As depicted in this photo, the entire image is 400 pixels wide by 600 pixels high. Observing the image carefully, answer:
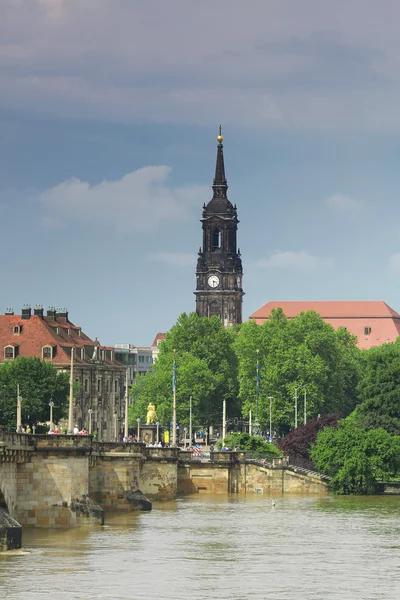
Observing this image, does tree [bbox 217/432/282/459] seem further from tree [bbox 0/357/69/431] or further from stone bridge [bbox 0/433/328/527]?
tree [bbox 0/357/69/431]

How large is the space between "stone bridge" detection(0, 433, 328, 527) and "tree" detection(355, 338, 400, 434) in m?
13.2

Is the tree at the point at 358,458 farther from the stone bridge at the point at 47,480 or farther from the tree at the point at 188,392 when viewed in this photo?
the tree at the point at 188,392

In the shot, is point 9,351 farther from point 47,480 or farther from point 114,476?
point 47,480

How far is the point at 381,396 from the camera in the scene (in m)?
146

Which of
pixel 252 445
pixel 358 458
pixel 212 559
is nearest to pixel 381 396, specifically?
pixel 252 445

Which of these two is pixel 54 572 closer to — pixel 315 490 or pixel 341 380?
pixel 315 490

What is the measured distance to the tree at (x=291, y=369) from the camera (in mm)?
184750

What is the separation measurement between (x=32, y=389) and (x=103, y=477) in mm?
51287

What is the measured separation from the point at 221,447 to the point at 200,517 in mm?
48532

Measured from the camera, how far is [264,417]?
185m

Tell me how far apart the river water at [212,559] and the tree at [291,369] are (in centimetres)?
8164

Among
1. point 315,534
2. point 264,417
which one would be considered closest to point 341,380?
point 264,417

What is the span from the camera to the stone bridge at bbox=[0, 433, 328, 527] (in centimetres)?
8125

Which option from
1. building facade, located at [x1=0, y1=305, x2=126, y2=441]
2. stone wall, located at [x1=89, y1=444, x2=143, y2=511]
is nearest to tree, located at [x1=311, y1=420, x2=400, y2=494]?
stone wall, located at [x1=89, y1=444, x2=143, y2=511]
